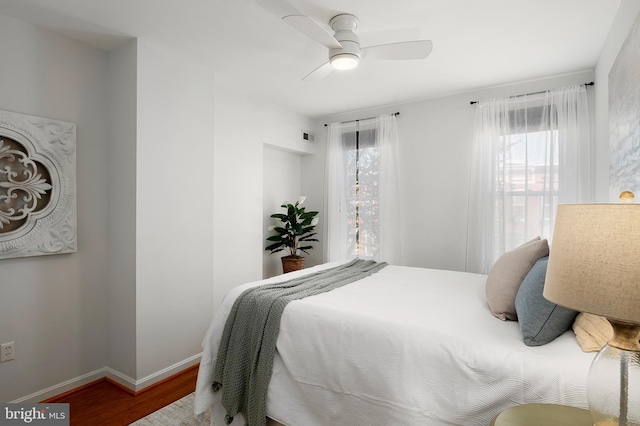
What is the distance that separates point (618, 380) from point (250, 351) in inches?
62.8

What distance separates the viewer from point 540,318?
4.68ft

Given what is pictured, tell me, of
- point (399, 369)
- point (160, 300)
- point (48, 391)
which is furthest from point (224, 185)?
point (399, 369)

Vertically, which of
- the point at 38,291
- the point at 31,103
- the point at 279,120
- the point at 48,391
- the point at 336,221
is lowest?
the point at 48,391

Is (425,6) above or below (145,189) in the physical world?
above

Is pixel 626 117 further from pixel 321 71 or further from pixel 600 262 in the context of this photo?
pixel 321 71

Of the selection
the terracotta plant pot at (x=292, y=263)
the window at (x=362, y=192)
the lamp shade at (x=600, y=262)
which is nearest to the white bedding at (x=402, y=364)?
the lamp shade at (x=600, y=262)

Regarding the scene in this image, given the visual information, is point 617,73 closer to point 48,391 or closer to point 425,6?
point 425,6

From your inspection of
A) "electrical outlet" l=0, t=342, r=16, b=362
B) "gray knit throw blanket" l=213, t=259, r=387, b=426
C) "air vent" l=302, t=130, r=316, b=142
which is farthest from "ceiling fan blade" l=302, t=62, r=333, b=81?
"electrical outlet" l=0, t=342, r=16, b=362

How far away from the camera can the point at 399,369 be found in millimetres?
1560

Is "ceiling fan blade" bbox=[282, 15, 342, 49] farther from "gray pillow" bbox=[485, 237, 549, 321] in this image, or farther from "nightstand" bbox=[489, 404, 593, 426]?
"nightstand" bbox=[489, 404, 593, 426]

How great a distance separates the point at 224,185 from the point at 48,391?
2.14 m

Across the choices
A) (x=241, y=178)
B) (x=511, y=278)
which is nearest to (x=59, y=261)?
(x=241, y=178)

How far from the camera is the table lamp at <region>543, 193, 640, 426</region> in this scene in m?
0.77

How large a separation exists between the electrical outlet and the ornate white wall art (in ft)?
1.91
